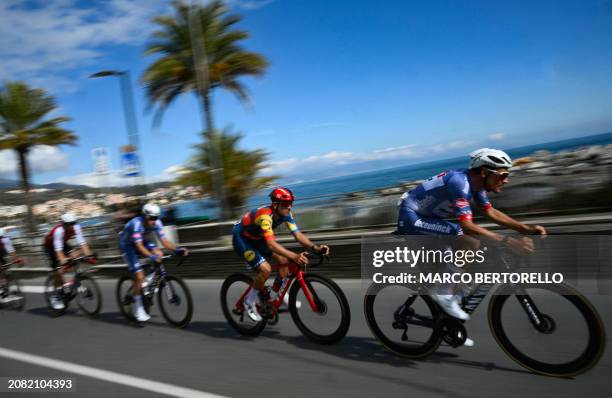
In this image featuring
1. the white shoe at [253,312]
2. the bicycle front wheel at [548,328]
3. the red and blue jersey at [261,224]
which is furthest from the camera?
the white shoe at [253,312]

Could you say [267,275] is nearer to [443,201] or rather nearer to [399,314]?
[399,314]

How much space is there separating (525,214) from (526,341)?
555 centimetres

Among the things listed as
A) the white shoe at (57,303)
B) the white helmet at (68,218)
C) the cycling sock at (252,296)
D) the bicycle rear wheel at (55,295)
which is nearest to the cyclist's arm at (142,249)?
the cycling sock at (252,296)

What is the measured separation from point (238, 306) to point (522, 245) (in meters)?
3.46

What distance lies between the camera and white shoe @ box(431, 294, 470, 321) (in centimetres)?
407

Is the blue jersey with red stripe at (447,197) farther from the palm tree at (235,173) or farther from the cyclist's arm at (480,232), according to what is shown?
the palm tree at (235,173)

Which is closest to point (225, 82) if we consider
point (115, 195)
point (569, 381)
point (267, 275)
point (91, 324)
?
point (115, 195)

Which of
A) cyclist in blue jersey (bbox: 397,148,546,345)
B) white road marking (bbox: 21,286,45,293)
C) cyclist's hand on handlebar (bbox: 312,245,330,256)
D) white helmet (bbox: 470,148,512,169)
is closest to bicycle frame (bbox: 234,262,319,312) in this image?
cyclist's hand on handlebar (bbox: 312,245,330,256)

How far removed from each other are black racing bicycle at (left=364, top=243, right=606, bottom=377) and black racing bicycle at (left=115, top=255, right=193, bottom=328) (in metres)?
2.86

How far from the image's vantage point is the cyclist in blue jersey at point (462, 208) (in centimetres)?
380

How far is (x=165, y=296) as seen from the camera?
6.52m

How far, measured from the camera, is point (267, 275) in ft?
17.7

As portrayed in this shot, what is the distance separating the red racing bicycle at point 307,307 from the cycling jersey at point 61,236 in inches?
147

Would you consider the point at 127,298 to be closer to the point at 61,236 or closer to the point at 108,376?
the point at 61,236
